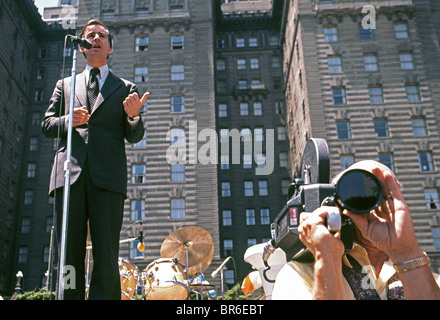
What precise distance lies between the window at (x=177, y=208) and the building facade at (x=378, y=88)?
14072mm

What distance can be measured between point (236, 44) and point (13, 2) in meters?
29.4

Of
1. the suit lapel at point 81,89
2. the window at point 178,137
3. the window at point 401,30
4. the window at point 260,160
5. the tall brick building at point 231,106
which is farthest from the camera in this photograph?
the window at point 260,160

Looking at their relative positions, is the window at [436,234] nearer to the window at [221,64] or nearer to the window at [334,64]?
the window at [334,64]

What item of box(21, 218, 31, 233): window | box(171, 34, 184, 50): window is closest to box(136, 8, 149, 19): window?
box(171, 34, 184, 50): window

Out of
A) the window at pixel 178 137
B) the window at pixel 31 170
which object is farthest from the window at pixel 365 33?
the window at pixel 31 170

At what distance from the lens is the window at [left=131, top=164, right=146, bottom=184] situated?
153ft

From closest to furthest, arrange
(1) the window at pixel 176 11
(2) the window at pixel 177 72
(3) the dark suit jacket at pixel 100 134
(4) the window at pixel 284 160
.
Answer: (3) the dark suit jacket at pixel 100 134, (2) the window at pixel 177 72, (1) the window at pixel 176 11, (4) the window at pixel 284 160

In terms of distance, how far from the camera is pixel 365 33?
153 feet

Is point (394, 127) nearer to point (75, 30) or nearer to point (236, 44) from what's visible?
point (236, 44)

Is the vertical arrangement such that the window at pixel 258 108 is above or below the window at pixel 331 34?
below


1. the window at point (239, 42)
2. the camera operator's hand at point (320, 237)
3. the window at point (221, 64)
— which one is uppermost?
the window at point (239, 42)

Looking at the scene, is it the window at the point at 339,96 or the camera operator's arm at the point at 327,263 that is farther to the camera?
the window at the point at 339,96

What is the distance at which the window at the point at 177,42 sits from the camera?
51791 millimetres

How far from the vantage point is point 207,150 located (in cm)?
4791
